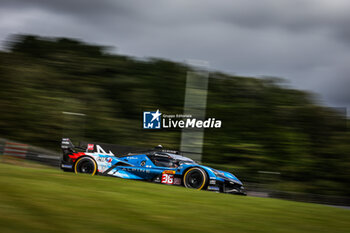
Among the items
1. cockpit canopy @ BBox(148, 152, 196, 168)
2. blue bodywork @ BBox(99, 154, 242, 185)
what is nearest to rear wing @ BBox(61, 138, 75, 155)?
blue bodywork @ BBox(99, 154, 242, 185)

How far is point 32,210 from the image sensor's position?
5312mm

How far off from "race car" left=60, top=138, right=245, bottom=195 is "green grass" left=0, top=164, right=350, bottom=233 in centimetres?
246

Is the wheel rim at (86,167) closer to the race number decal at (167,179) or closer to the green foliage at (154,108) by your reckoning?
the race number decal at (167,179)

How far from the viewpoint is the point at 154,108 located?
77.3 ft

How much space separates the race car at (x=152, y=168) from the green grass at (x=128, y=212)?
2460mm

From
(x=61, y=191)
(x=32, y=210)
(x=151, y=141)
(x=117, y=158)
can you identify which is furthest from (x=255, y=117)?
(x=32, y=210)

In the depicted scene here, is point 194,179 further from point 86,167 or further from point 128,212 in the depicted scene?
point 128,212

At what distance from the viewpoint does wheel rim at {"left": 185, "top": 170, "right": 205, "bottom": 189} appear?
36.2 ft

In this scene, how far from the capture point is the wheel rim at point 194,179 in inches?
435

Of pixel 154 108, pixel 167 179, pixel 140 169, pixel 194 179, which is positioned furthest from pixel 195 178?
pixel 154 108

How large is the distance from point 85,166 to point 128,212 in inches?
271

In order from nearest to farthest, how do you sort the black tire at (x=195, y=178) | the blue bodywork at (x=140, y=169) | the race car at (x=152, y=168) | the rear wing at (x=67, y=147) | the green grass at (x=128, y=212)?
the green grass at (x=128, y=212) < the black tire at (x=195, y=178) < the race car at (x=152, y=168) < the blue bodywork at (x=140, y=169) < the rear wing at (x=67, y=147)

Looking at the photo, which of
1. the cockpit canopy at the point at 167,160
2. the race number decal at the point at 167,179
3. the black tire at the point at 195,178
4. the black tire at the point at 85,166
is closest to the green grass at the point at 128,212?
the black tire at the point at 195,178

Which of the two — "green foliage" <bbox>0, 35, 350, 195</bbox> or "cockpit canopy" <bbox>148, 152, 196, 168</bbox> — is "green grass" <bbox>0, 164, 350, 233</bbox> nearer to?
"cockpit canopy" <bbox>148, 152, 196, 168</bbox>
